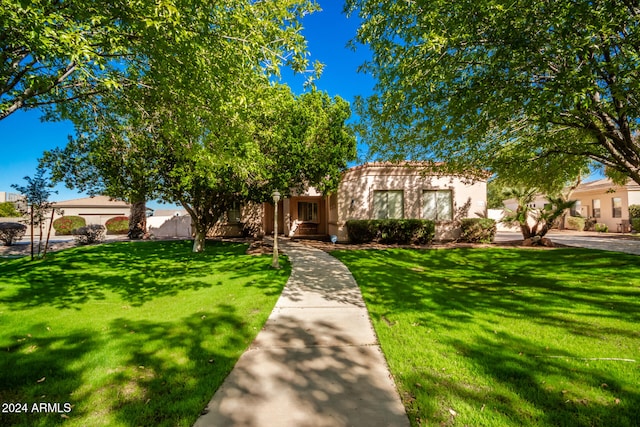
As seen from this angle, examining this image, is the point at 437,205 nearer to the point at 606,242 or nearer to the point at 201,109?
the point at 606,242

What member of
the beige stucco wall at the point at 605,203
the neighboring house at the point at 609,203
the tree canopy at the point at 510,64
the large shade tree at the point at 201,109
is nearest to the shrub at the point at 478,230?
the neighboring house at the point at 609,203

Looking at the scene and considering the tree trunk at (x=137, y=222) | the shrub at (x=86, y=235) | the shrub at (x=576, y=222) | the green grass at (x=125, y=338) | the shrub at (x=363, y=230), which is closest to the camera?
the green grass at (x=125, y=338)

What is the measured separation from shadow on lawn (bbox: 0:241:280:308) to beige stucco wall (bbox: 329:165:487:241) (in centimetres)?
669

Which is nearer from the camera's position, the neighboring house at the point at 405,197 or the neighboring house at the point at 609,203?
the neighboring house at the point at 405,197

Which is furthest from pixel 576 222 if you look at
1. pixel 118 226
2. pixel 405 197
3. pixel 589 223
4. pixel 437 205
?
pixel 118 226

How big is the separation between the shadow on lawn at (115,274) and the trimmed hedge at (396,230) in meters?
6.39

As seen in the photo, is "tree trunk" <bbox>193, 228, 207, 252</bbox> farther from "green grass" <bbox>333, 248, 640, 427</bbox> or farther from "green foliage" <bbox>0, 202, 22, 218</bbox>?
"green foliage" <bbox>0, 202, 22, 218</bbox>

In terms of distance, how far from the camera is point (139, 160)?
10508 mm

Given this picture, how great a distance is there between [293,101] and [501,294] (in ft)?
32.9

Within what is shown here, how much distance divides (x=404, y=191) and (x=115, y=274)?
13184mm

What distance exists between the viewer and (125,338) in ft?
12.7

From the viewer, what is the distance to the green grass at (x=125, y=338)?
2541 millimetres

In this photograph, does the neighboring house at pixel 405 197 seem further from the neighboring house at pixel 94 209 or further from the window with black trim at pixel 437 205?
the neighboring house at pixel 94 209

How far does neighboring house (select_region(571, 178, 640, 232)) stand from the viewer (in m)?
20.5
